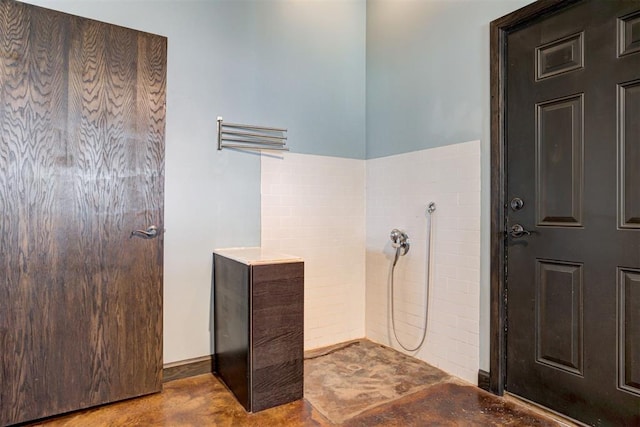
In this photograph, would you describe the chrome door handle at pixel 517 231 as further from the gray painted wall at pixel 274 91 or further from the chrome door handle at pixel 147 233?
the chrome door handle at pixel 147 233

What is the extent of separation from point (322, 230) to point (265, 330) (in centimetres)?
119

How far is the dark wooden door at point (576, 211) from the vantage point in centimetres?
177

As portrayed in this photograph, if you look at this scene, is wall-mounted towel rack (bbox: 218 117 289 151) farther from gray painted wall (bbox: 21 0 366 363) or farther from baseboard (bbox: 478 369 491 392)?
baseboard (bbox: 478 369 491 392)

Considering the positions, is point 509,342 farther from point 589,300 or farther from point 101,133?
point 101,133

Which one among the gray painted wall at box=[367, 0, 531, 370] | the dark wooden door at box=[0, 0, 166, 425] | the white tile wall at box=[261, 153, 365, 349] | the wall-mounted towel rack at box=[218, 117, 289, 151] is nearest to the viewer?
the dark wooden door at box=[0, 0, 166, 425]

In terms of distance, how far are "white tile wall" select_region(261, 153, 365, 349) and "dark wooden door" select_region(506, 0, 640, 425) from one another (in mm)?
1332

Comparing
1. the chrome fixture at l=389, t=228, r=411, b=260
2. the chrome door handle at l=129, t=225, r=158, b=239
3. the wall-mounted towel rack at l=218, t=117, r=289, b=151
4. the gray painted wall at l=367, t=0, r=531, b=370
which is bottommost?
the chrome fixture at l=389, t=228, r=411, b=260

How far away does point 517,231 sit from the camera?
2211 millimetres

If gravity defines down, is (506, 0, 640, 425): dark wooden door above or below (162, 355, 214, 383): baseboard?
above

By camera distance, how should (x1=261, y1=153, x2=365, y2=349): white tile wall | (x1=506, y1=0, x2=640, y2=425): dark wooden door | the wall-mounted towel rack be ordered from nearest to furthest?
(x1=506, y1=0, x2=640, y2=425): dark wooden door
the wall-mounted towel rack
(x1=261, y1=153, x2=365, y2=349): white tile wall

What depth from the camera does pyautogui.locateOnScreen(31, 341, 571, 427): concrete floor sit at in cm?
201

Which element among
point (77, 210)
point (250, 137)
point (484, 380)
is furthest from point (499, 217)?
point (77, 210)

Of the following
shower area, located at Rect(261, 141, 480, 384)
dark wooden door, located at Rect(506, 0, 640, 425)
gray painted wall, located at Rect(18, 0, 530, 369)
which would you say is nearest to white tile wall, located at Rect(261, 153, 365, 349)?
shower area, located at Rect(261, 141, 480, 384)

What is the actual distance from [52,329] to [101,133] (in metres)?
1.11
